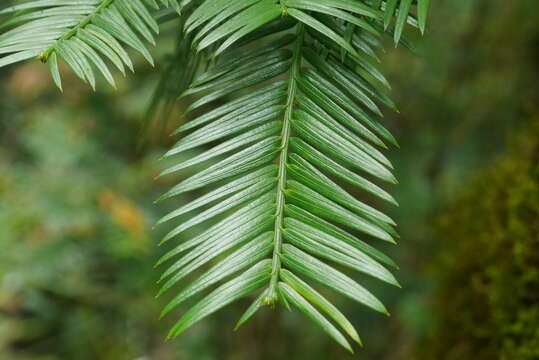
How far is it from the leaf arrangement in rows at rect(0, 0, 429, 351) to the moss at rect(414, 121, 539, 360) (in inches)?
23.6

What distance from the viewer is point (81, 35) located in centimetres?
→ 62

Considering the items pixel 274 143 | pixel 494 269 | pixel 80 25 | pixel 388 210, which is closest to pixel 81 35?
pixel 80 25

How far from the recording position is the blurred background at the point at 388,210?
4.01 ft

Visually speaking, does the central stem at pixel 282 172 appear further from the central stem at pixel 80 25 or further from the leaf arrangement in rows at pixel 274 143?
the central stem at pixel 80 25

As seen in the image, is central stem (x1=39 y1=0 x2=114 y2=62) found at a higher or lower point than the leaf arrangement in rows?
higher

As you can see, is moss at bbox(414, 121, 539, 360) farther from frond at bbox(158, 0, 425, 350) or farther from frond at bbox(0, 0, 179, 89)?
frond at bbox(0, 0, 179, 89)

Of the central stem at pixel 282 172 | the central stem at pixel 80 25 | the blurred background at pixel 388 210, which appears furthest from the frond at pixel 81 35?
the blurred background at pixel 388 210

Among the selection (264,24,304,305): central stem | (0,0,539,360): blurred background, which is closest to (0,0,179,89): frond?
(264,24,304,305): central stem

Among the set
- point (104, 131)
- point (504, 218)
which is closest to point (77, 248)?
point (104, 131)

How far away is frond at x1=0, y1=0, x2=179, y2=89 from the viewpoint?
22.8 inches

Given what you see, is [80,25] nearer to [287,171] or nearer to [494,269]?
[287,171]

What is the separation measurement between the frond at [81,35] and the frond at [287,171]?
3.2 inches

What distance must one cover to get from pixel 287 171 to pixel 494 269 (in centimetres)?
73

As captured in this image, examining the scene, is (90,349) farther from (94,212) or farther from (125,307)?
(94,212)
